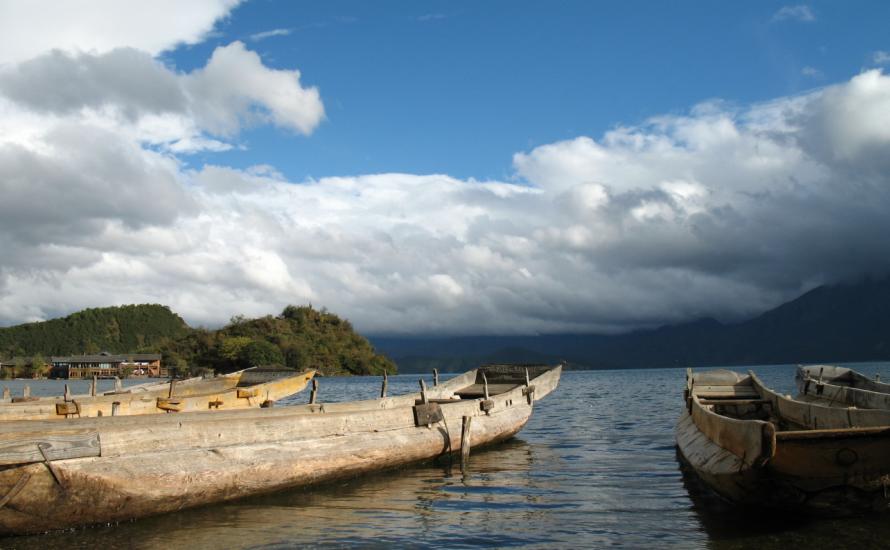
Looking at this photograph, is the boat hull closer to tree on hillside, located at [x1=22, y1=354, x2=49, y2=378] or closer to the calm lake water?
the calm lake water

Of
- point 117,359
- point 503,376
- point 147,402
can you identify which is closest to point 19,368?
point 117,359

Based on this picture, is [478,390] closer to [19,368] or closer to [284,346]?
[284,346]

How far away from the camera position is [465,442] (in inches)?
668

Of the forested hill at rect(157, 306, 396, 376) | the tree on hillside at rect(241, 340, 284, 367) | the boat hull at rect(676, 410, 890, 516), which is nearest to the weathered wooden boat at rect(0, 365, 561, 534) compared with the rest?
the boat hull at rect(676, 410, 890, 516)

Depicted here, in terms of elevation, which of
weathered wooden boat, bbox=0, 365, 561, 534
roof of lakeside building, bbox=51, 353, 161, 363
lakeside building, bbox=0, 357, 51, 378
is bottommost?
lakeside building, bbox=0, 357, 51, 378

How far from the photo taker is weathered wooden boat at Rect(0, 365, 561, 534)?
961 cm

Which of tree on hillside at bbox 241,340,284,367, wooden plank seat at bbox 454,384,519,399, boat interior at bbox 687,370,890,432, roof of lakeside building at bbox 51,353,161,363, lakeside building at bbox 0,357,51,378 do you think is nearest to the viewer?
boat interior at bbox 687,370,890,432

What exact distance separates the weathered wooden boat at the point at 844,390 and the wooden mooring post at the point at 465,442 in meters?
9.07

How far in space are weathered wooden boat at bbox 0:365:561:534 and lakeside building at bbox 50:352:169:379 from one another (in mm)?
132981

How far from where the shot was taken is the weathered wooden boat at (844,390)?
1477 cm

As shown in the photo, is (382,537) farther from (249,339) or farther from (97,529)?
(249,339)

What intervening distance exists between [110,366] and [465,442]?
501 feet

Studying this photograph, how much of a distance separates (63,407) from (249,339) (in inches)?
4750

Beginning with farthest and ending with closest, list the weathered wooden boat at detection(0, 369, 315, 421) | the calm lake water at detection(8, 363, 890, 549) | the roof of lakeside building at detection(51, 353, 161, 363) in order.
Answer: the roof of lakeside building at detection(51, 353, 161, 363) < the weathered wooden boat at detection(0, 369, 315, 421) < the calm lake water at detection(8, 363, 890, 549)
